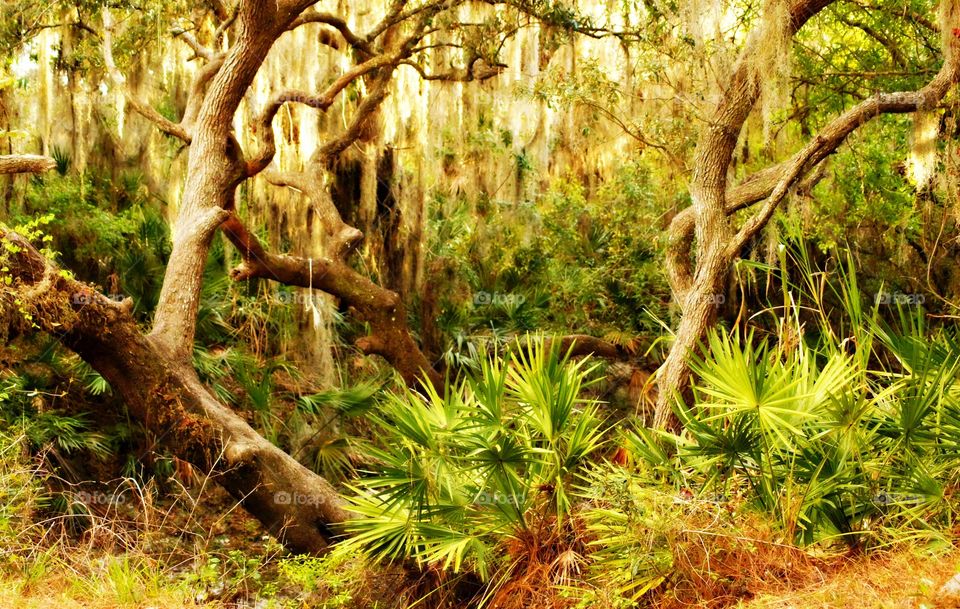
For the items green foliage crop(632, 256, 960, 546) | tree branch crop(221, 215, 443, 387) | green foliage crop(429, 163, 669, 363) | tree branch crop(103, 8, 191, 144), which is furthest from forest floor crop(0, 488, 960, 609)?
green foliage crop(429, 163, 669, 363)

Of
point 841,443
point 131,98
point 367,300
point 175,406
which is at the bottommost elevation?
point 175,406

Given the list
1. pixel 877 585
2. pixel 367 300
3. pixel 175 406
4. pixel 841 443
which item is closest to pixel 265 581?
pixel 175 406

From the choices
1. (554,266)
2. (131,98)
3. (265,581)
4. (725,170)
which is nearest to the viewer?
(725,170)

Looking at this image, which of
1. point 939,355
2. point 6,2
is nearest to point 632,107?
point 939,355

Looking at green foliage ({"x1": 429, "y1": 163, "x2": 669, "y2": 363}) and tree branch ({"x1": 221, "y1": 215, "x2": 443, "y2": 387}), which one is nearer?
tree branch ({"x1": 221, "y1": 215, "x2": 443, "y2": 387})

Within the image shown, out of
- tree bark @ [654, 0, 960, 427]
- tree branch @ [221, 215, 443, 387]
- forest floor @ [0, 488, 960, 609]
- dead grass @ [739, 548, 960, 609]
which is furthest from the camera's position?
tree branch @ [221, 215, 443, 387]

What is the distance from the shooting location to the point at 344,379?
443 inches

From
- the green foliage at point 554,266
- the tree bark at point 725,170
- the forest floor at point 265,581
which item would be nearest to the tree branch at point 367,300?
the green foliage at point 554,266

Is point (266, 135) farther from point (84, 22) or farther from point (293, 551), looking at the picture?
point (293, 551)

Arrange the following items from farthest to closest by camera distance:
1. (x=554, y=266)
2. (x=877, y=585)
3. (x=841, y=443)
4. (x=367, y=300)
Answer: (x=554, y=266) < (x=367, y=300) < (x=841, y=443) < (x=877, y=585)

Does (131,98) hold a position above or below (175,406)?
above

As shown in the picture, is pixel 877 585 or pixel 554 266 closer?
pixel 877 585

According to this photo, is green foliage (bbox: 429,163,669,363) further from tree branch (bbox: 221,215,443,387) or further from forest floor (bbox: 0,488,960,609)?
forest floor (bbox: 0,488,960,609)

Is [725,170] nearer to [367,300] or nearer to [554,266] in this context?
[367,300]
